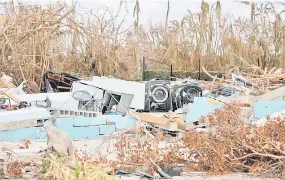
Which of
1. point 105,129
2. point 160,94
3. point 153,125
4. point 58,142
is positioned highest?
point 160,94

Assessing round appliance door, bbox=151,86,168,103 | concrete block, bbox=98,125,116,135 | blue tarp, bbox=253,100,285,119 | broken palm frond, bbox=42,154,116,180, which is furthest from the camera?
round appliance door, bbox=151,86,168,103

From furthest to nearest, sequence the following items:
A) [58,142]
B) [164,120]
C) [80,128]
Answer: [80,128], [164,120], [58,142]

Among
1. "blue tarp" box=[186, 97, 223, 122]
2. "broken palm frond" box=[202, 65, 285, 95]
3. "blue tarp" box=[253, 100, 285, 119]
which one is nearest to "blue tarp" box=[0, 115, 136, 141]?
"blue tarp" box=[186, 97, 223, 122]

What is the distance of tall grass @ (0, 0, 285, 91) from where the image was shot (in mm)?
19609

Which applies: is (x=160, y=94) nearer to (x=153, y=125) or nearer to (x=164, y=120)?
(x=164, y=120)

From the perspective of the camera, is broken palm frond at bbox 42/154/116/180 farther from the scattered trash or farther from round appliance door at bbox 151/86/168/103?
round appliance door at bbox 151/86/168/103

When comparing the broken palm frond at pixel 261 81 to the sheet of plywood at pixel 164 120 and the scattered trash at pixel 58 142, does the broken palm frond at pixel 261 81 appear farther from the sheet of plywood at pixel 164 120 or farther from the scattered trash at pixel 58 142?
the scattered trash at pixel 58 142

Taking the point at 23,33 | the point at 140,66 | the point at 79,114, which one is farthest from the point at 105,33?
the point at 79,114

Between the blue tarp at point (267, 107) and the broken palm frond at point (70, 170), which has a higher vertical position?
the blue tarp at point (267, 107)

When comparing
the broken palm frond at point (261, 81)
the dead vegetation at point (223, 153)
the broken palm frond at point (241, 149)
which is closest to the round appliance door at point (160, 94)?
the broken palm frond at point (261, 81)

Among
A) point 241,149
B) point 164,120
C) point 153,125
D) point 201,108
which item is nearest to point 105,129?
point 153,125

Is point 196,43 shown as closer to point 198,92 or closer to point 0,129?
point 198,92

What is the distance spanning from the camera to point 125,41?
21781mm

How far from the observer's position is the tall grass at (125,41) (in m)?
19.6
